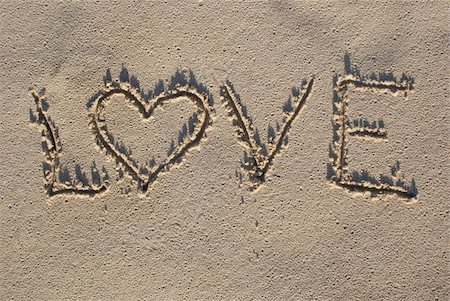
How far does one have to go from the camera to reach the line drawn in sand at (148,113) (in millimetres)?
3168

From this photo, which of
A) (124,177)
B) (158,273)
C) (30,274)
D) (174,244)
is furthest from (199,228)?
(30,274)

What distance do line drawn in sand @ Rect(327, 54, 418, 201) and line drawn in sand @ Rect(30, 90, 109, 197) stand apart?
1840 mm

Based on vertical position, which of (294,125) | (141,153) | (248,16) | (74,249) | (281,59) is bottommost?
(74,249)

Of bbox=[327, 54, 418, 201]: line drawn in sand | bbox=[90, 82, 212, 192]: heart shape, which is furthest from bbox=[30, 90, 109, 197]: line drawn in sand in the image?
bbox=[327, 54, 418, 201]: line drawn in sand

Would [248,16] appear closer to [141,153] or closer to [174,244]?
[141,153]

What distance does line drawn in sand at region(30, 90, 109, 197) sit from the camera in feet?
10.4

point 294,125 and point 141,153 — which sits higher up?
point 294,125

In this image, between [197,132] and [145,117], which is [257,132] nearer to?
[197,132]

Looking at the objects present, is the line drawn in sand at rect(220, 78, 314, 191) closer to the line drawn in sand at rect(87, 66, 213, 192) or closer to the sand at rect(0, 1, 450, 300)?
the sand at rect(0, 1, 450, 300)

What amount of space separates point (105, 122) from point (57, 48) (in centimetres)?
72

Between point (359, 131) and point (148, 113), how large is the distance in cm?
168

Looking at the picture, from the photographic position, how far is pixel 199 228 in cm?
313

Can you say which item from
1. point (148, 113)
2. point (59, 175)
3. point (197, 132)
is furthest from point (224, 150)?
point (59, 175)

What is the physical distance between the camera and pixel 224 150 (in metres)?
3.16
